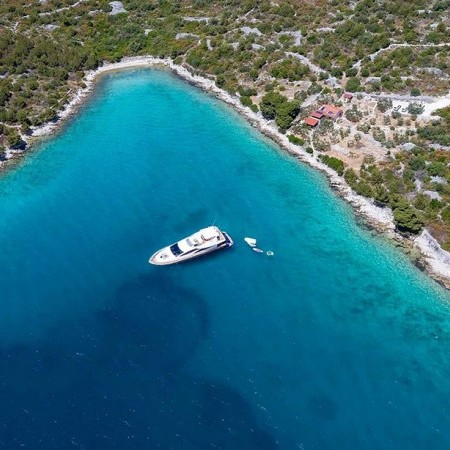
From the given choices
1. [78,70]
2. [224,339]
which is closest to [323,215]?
[224,339]

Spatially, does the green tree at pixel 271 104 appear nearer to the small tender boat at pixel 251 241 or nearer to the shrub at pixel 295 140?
the shrub at pixel 295 140

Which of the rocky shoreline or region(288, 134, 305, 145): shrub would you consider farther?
region(288, 134, 305, 145): shrub

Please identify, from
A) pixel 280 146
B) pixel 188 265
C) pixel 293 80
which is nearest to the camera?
pixel 188 265

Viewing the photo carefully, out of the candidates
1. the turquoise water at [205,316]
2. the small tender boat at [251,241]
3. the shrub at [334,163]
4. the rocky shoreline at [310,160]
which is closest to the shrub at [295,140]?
the rocky shoreline at [310,160]

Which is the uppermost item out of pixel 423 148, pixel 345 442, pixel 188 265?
pixel 423 148

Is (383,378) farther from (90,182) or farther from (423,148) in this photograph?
(90,182)

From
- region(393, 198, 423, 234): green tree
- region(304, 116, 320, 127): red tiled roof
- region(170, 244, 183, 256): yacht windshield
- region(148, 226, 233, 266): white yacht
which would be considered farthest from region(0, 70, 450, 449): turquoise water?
region(304, 116, 320, 127): red tiled roof

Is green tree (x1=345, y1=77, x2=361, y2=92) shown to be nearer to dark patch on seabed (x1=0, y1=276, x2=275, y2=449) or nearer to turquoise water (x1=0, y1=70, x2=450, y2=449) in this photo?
turquoise water (x1=0, y1=70, x2=450, y2=449)
